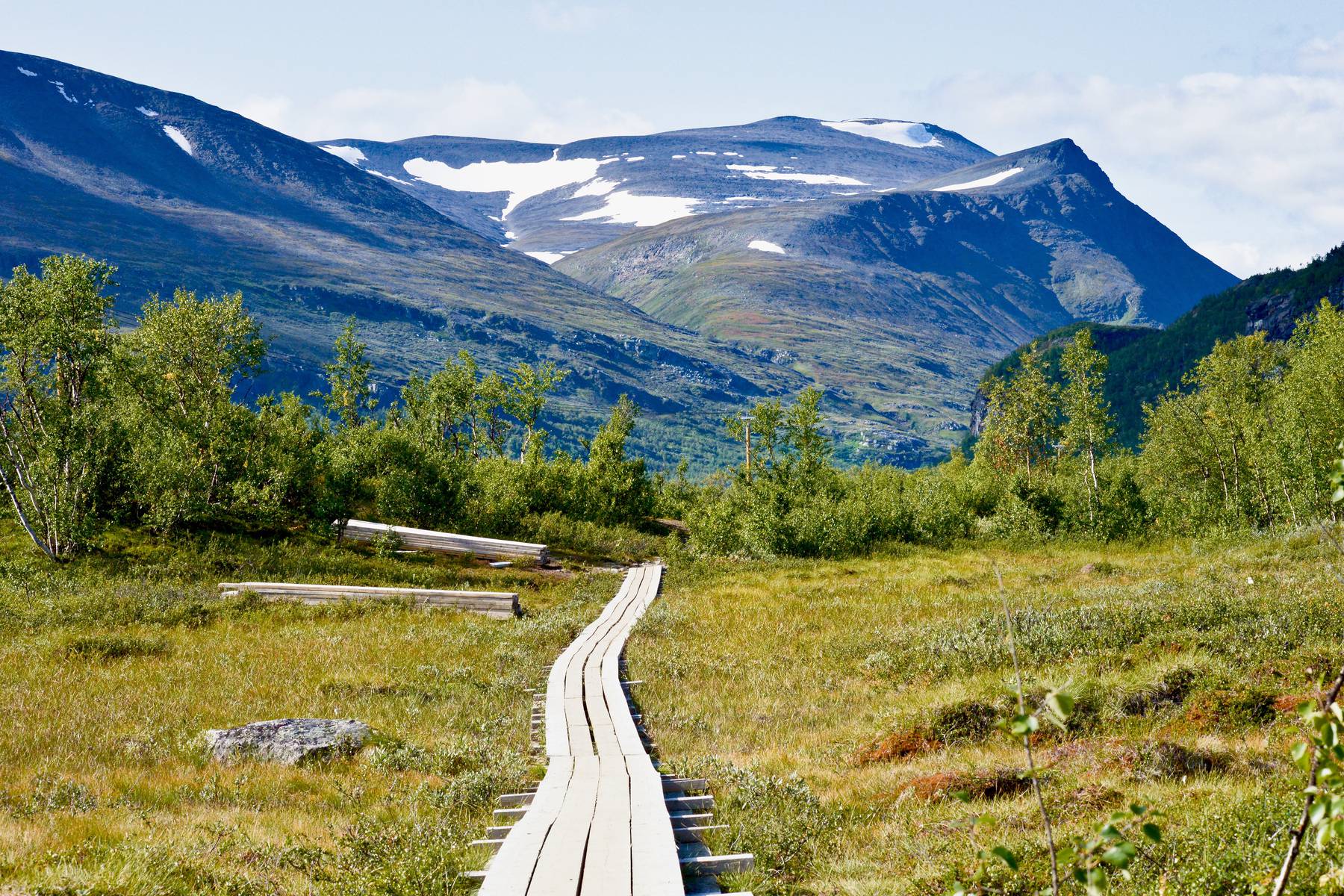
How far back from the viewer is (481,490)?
1902 inches

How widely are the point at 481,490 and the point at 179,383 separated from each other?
635 inches

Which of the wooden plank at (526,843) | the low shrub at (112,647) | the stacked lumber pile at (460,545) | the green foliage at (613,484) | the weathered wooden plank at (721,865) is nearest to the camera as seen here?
the wooden plank at (526,843)

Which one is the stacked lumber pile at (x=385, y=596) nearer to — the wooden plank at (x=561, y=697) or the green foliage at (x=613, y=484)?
the wooden plank at (x=561, y=697)

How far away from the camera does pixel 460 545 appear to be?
3872 centimetres

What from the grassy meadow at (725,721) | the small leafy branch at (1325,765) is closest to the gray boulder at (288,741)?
the grassy meadow at (725,721)

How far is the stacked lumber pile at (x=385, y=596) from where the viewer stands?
27719 mm

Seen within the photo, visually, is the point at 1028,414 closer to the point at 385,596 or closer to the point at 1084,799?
the point at 385,596

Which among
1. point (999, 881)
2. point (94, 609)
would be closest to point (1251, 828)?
point (999, 881)

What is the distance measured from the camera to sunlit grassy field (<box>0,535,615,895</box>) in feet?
27.5

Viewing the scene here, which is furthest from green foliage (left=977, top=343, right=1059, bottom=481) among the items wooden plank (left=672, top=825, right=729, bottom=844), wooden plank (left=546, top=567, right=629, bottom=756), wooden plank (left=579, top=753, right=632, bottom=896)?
wooden plank (left=672, top=825, right=729, bottom=844)

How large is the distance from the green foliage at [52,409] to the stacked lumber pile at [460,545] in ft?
33.4

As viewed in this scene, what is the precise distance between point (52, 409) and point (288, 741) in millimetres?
21325

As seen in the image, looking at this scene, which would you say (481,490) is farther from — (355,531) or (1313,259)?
(1313,259)

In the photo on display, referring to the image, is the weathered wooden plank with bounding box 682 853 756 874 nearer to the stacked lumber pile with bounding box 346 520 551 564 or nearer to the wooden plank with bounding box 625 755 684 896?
the wooden plank with bounding box 625 755 684 896
